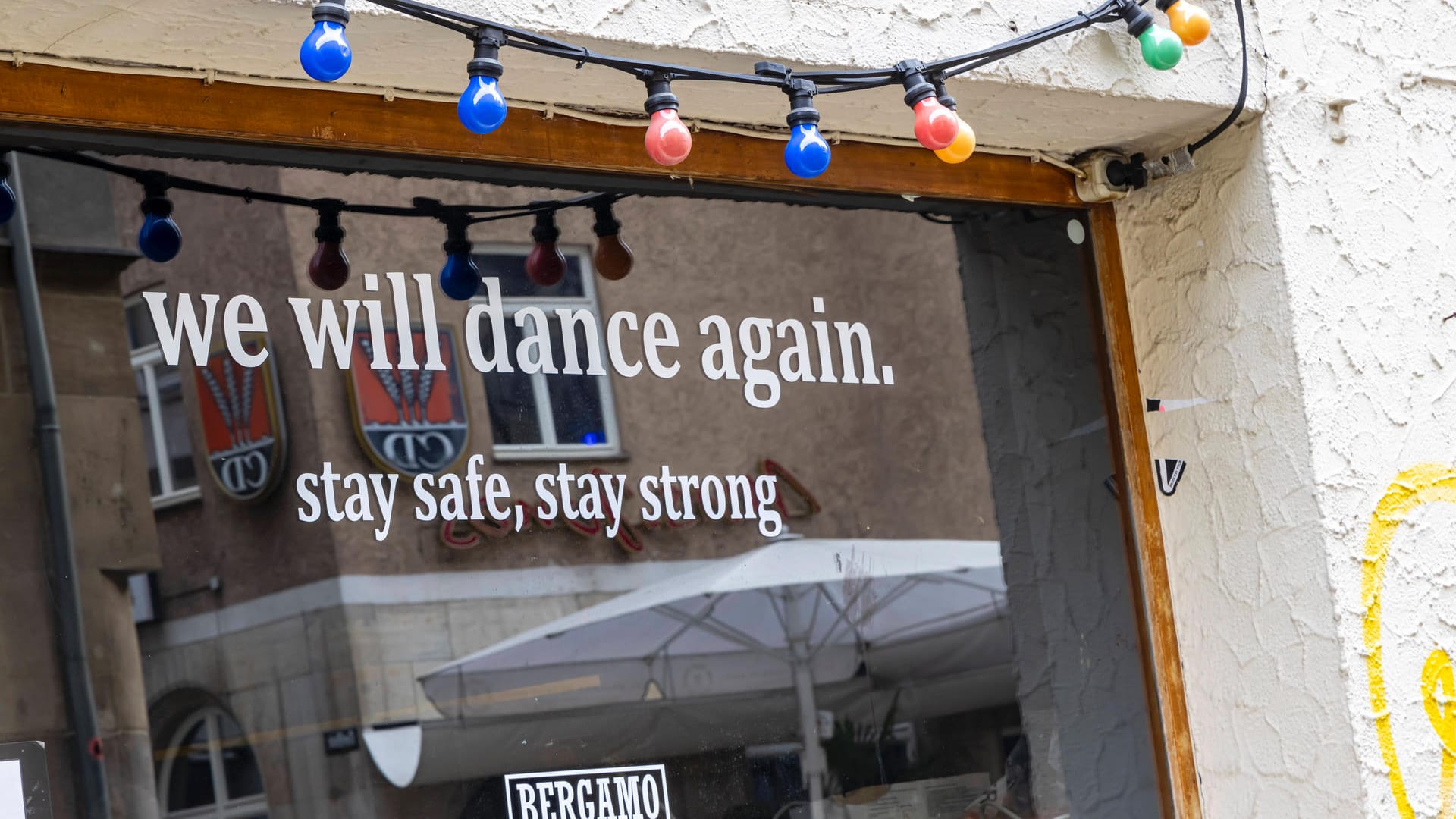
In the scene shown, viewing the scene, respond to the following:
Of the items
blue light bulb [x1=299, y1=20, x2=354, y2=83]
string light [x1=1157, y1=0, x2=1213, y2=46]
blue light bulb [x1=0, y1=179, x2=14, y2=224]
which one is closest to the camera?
blue light bulb [x1=299, y1=20, x2=354, y2=83]

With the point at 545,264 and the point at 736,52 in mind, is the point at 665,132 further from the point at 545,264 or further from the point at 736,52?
the point at 545,264

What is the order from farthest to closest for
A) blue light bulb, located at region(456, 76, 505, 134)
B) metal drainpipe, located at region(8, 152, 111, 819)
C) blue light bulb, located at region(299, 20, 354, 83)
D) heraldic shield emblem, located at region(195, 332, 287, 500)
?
1. heraldic shield emblem, located at region(195, 332, 287, 500)
2. metal drainpipe, located at region(8, 152, 111, 819)
3. blue light bulb, located at region(456, 76, 505, 134)
4. blue light bulb, located at region(299, 20, 354, 83)

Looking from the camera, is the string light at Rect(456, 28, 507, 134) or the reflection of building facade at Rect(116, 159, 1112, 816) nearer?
the string light at Rect(456, 28, 507, 134)

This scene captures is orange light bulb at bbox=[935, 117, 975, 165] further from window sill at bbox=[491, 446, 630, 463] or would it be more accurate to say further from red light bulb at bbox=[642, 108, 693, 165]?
window sill at bbox=[491, 446, 630, 463]

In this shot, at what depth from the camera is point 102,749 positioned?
90.7 inches

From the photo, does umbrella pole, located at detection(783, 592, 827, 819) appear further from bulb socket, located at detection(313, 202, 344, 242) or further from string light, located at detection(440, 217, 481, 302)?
bulb socket, located at detection(313, 202, 344, 242)

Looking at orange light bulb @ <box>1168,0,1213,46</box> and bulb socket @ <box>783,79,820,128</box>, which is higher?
orange light bulb @ <box>1168,0,1213,46</box>

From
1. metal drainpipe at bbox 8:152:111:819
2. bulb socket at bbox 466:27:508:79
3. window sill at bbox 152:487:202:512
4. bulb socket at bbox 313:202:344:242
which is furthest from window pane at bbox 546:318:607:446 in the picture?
metal drainpipe at bbox 8:152:111:819

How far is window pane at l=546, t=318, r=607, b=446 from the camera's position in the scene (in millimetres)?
2854

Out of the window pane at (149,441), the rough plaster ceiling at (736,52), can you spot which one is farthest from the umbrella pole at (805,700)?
the window pane at (149,441)

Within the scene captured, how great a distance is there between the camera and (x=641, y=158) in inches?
114

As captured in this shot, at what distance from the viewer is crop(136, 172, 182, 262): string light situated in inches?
99.4

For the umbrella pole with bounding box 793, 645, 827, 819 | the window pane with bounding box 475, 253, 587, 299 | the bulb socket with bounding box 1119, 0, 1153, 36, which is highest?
the bulb socket with bounding box 1119, 0, 1153, 36

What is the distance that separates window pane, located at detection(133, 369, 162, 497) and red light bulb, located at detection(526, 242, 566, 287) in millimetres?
778
